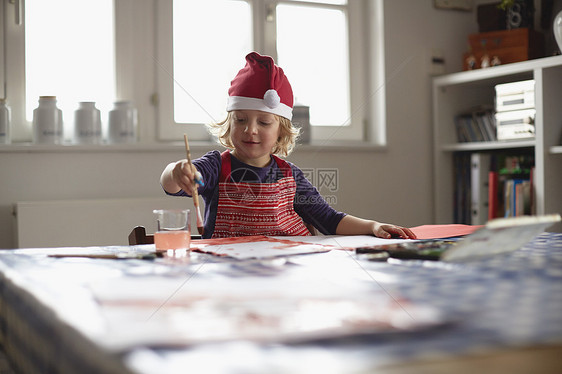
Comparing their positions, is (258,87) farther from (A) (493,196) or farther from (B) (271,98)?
(A) (493,196)

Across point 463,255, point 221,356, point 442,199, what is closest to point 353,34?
point 442,199

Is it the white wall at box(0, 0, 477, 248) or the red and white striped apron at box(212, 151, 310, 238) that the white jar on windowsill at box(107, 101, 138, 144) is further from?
the red and white striped apron at box(212, 151, 310, 238)

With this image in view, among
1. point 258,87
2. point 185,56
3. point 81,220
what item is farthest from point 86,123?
point 258,87

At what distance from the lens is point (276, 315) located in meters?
0.50

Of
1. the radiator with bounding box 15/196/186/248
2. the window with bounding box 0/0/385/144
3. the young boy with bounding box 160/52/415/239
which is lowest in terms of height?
the radiator with bounding box 15/196/186/248

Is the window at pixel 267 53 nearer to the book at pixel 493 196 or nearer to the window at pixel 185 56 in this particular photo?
the window at pixel 185 56

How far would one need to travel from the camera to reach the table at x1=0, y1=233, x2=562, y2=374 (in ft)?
1.27

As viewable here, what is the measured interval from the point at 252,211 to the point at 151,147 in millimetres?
1023

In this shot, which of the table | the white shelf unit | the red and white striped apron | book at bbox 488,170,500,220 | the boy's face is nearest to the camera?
the table

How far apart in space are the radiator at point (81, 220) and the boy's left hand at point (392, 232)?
1.22 m

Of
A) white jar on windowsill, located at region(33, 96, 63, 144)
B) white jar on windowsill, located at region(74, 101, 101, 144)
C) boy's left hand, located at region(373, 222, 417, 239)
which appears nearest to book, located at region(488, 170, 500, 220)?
boy's left hand, located at region(373, 222, 417, 239)

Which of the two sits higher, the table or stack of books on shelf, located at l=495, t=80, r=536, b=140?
stack of books on shelf, located at l=495, t=80, r=536, b=140

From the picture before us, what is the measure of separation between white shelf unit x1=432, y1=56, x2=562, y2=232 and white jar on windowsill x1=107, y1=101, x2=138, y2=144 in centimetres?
150

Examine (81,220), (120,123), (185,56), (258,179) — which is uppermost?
(185,56)
